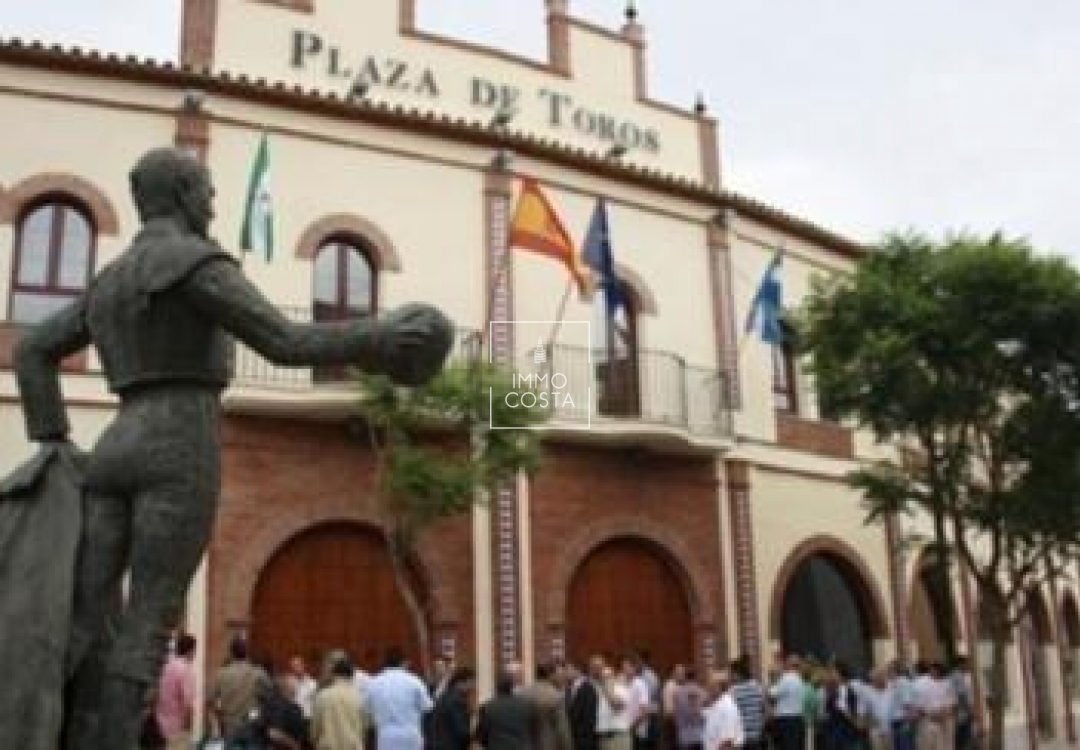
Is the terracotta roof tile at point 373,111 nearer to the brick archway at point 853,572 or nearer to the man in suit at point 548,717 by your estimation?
the brick archway at point 853,572

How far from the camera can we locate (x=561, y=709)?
11953mm

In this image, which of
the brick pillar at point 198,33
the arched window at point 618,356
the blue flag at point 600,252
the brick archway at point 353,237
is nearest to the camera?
the brick archway at point 353,237

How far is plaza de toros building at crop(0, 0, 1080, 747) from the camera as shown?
16.4m

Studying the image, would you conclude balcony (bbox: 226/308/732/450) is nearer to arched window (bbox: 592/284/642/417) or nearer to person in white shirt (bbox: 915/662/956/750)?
arched window (bbox: 592/284/642/417)

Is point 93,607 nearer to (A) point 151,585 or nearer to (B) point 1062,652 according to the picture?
(A) point 151,585

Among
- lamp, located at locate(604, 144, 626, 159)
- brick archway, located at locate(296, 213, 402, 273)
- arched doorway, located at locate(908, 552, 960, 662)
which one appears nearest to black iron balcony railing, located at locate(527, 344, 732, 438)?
brick archway, located at locate(296, 213, 402, 273)

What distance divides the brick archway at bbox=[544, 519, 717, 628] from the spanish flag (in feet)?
12.5

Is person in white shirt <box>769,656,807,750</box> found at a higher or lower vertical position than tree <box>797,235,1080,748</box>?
lower

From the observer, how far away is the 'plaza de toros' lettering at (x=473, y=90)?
1891 cm

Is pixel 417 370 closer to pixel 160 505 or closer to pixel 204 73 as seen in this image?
pixel 160 505

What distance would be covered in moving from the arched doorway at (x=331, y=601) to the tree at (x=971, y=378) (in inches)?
254

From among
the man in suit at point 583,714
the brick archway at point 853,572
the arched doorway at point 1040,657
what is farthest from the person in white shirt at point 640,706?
the arched doorway at point 1040,657

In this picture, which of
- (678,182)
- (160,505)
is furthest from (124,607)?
(678,182)

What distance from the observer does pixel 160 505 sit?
12.7 ft
